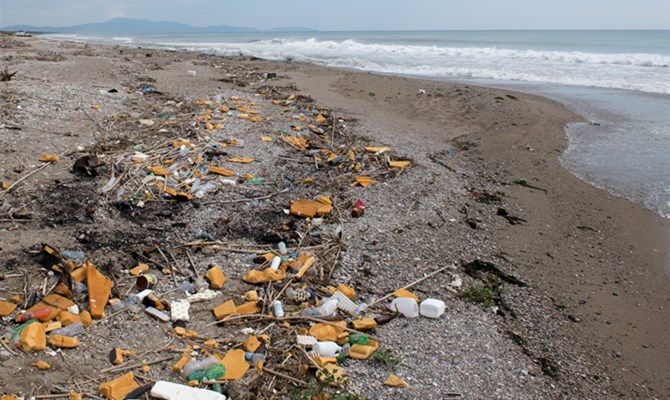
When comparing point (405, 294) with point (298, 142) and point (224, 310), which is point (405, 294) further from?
point (298, 142)

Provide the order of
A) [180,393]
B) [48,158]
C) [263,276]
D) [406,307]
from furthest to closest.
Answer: [48,158]
[263,276]
[406,307]
[180,393]

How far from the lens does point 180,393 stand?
280cm

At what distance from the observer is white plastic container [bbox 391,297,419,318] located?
3.84m

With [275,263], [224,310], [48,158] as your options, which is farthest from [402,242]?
[48,158]

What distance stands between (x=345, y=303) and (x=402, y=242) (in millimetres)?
1332

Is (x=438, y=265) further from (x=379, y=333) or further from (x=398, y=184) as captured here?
(x=398, y=184)

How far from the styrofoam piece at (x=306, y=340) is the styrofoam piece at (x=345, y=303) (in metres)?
0.48

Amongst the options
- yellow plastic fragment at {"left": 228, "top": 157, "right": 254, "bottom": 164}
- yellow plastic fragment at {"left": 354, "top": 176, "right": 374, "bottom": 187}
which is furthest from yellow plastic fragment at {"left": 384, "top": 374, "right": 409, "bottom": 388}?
yellow plastic fragment at {"left": 228, "top": 157, "right": 254, "bottom": 164}

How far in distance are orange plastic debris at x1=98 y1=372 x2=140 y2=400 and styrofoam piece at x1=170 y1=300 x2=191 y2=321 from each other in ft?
2.24

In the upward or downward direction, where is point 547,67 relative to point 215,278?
upward

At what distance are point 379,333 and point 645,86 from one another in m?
16.6

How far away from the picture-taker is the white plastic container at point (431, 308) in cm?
384

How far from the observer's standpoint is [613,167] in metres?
8.06

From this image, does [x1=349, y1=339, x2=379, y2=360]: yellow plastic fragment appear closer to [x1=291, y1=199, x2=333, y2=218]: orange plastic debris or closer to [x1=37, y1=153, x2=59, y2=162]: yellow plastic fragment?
[x1=291, y1=199, x2=333, y2=218]: orange plastic debris
